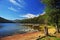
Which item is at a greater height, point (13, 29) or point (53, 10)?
point (53, 10)

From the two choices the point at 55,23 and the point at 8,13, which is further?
the point at 55,23

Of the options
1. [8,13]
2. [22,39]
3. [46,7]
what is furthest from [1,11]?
[46,7]

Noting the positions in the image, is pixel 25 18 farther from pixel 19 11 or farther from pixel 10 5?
pixel 10 5

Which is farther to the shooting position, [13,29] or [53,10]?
[13,29]

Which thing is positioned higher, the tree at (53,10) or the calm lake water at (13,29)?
the tree at (53,10)

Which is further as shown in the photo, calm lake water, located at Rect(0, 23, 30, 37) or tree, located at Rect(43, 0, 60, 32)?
calm lake water, located at Rect(0, 23, 30, 37)

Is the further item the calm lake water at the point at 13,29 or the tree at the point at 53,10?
the calm lake water at the point at 13,29

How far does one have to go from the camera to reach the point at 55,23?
1013 cm

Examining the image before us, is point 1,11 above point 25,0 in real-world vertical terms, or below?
below

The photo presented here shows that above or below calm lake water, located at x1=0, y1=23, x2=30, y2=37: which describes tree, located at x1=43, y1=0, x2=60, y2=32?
above

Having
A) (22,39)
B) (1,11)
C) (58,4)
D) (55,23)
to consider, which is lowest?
(22,39)

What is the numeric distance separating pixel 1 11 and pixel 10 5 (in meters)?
0.67

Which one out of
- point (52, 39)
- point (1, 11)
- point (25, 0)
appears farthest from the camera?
point (25, 0)

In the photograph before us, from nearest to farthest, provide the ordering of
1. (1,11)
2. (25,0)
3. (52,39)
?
(52,39) < (1,11) < (25,0)
